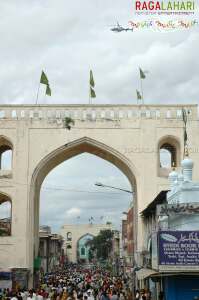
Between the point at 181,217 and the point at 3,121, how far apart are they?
1272 centimetres

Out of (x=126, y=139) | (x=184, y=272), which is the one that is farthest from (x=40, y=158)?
(x=184, y=272)

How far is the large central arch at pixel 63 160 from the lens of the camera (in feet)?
87.2

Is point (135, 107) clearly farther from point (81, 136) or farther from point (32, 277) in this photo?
point (32, 277)

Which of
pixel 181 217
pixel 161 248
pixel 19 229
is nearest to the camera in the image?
pixel 161 248

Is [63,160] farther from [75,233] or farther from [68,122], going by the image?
[75,233]

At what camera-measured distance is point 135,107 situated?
26984 millimetres

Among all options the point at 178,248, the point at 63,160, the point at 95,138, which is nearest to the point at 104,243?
the point at 63,160

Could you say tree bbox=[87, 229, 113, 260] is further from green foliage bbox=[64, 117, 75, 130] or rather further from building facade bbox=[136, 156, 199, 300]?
building facade bbox=[136, 156, 199, 300]

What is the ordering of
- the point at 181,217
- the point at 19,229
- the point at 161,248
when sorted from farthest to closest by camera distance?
the point at 19,229 < the point at 181,217 < the point at 161,248

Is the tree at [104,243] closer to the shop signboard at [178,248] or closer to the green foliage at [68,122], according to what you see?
the green foliage at [68,122]

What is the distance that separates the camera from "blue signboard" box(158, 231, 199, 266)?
1455 centimetres

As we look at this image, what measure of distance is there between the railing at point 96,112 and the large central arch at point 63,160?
1.29m

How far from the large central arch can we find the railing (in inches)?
50.6

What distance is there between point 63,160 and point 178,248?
14866 mm
